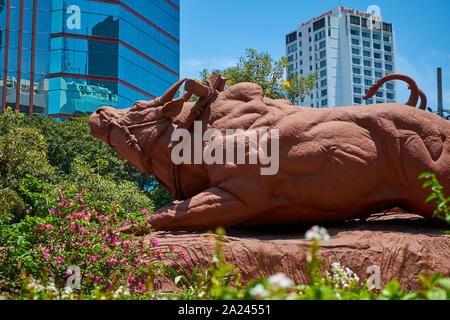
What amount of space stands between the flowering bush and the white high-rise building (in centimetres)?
7009

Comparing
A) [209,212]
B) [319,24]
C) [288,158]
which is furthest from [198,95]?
[319,24]

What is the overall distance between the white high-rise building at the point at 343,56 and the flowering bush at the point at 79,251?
230ft

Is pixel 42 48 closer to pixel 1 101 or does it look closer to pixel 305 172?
pixel 1 101

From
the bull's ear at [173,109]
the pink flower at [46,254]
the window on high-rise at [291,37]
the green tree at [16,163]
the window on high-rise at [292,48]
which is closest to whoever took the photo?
the pink flower at [46,254]

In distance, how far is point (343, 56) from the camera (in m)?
76.0

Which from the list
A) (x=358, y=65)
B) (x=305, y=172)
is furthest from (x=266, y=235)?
(x=358, y=65)

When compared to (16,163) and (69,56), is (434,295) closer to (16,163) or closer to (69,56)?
(16,163)

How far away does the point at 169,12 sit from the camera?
36.7 m

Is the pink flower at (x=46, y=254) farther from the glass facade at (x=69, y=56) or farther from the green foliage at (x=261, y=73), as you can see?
the glass facade at (x=69, y=56)

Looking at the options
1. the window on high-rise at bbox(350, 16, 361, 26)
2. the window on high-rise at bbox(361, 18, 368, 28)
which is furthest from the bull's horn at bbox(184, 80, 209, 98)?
the window on high-rise at bbox(361, 18, 368, 28)

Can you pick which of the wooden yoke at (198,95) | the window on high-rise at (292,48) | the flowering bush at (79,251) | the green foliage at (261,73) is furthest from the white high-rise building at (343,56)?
the flowering bush at (79,251)

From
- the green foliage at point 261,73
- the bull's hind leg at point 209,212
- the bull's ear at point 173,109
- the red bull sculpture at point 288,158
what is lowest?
the bull's hind leg at point 209,212

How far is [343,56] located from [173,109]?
73.3m

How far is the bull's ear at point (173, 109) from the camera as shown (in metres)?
6.68
